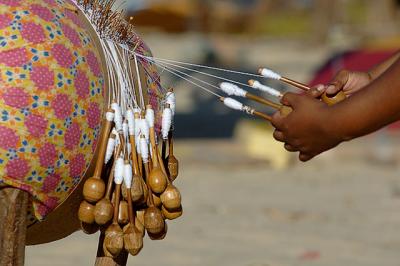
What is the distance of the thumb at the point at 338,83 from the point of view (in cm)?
330

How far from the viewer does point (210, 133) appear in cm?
1336

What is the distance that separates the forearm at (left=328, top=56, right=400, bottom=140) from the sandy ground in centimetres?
295

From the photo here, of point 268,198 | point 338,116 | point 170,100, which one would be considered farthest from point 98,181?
point 268,198

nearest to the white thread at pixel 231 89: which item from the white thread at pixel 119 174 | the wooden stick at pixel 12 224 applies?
the white thread at pixel 119 174

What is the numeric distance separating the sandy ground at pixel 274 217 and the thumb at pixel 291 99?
278 cm

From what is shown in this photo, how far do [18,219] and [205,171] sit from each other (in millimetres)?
7186

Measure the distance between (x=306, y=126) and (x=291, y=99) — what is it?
110mm

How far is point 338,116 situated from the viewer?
299 cm

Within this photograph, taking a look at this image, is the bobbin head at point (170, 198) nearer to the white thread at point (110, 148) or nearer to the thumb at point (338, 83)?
the white thread at point (110, 148)

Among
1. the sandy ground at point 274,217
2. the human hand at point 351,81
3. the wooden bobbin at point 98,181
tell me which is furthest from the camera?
the sandy ground at point 274,217

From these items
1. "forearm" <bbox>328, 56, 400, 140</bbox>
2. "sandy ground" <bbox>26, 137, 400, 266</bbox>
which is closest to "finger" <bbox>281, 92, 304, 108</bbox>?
"forearm" <bbox>328, 56, 400, 140</bbox>

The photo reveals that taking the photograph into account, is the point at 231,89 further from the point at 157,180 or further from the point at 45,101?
the point at 45,101

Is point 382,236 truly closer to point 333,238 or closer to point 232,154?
point 333,238

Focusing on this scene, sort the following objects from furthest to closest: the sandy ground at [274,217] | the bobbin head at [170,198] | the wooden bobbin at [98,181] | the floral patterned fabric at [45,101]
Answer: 1. the sandy ground at [274,217]
2. the bobbin head at [170,198]
3. the wooden bobbin at [98,181]
4. the floral patterned fabric at [45,101]
